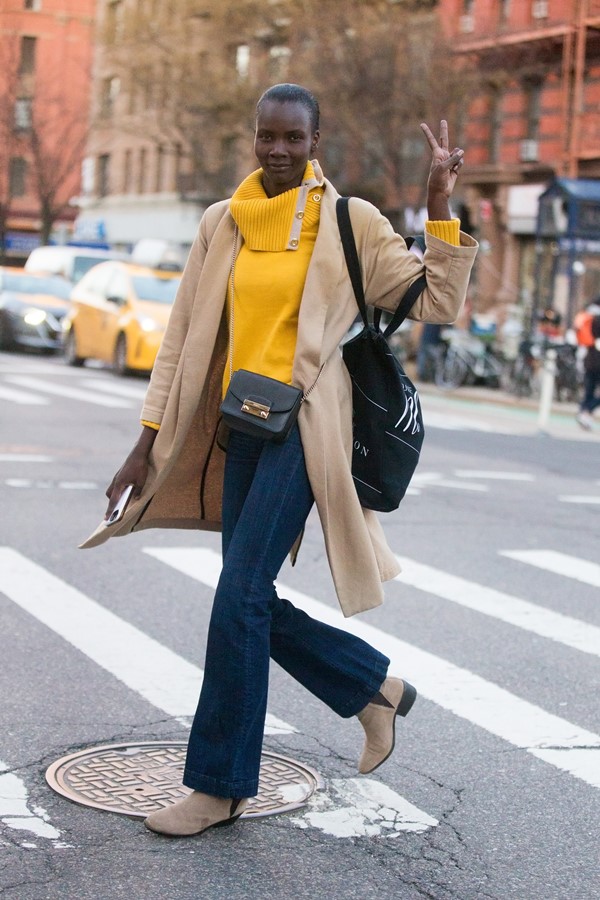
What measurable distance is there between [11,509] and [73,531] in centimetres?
83

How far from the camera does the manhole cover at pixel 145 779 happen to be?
421 cm

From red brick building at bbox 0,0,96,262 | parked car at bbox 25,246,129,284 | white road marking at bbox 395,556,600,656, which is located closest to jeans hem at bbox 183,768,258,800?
white road marking at bbox 395,556,600,656

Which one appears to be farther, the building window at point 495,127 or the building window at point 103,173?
the building window at point 103,173

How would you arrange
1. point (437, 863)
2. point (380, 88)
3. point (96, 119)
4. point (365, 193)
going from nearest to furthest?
point (437, 863) < point (380, 88) < point (365, 193) < point (96, 119)

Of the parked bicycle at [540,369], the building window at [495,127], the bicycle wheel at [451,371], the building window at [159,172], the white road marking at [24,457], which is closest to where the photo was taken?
the white road marking at [24,457]

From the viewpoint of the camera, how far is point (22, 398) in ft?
59.3

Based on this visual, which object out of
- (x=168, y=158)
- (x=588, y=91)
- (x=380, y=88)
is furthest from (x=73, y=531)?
(x=168, y=158)

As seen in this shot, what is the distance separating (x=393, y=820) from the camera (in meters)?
4.23

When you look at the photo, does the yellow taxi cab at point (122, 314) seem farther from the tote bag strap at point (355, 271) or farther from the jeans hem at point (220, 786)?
the jeans hem at point (220, 786)

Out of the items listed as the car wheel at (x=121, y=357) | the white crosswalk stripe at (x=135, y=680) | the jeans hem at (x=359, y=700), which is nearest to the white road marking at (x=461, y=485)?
the white crosswalk stripe at (x=135, y=680)

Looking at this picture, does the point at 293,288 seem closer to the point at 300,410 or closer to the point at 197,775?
the point at 300,410

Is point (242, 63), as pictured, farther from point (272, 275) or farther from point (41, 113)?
point (272, 275)

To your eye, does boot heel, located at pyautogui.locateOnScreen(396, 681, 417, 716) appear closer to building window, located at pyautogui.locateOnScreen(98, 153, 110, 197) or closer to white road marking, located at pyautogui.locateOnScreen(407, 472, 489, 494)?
white road marking, located at pyautogui.locateOnScreen(407, 472, 489, 494)

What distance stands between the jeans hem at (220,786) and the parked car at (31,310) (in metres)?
24.5
